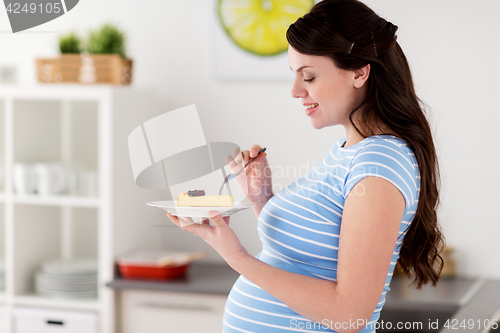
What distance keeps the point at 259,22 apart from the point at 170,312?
3.81 feet

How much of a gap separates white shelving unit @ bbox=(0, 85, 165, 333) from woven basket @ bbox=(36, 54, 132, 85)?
0.18 feet

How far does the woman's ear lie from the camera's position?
2.91 feet

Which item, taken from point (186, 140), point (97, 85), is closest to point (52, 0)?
point (97, 85)

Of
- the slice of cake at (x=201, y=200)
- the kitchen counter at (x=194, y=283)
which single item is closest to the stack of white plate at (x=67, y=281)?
the kitchen counter at (x=194, y=283)

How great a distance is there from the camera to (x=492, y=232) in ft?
6.40

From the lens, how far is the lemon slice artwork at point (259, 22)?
2027mm

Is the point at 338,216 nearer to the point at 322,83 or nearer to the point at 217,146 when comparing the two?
the point at 322,83

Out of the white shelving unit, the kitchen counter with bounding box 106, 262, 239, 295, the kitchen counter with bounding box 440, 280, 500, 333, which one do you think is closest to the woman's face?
the kitchen counter with bounding box 440, 280, 500, 333

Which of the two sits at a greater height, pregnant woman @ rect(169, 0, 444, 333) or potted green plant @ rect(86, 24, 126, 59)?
potted green plant @ rect(86, 24, 126, 59)

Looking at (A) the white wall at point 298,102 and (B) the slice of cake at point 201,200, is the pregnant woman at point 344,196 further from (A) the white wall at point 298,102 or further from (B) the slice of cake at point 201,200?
(A) the white wall at point 298,102

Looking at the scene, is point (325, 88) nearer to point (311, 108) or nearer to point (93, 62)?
point (311, 108)

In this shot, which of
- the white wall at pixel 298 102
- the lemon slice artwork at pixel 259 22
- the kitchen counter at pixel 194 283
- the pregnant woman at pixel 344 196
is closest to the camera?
the pregnant woman at pixel 344 196

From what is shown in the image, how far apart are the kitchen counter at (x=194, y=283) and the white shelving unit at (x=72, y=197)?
94mm

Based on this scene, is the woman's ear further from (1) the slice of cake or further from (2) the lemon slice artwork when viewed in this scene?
(2) the lemon slice artwork
